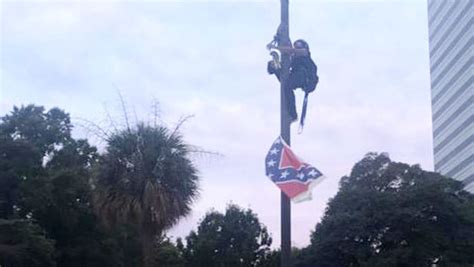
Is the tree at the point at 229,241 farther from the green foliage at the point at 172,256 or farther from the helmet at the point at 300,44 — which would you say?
the helmet at the point at 300,44

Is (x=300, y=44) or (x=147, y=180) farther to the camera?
(x=147, y=180)

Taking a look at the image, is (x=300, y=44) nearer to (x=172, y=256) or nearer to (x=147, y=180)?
(x=147, y=180)

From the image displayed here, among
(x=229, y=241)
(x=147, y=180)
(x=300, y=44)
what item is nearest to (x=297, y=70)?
(x=300, y=44)

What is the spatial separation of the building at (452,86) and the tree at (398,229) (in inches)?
2531

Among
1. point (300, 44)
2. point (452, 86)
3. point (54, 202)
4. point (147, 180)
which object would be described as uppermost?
point (452, 86)

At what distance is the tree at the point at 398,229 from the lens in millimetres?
46312

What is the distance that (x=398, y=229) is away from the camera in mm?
47219

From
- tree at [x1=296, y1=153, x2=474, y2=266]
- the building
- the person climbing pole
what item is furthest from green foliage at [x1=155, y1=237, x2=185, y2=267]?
the building

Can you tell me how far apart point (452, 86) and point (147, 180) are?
10945cm

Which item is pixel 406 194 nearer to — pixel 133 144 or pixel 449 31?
pixel 133 144

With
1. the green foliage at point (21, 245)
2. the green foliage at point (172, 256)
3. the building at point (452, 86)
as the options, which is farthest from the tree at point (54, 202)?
the building at point (452, 86)

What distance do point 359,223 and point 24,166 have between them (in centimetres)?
2020

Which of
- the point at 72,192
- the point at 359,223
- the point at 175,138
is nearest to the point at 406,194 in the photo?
the point at 359,223

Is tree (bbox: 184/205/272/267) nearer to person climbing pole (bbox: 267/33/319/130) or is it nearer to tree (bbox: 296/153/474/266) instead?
tree (bbox: 296/153/474/266)
